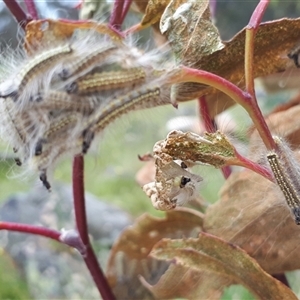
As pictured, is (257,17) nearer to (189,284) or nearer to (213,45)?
(213,45)

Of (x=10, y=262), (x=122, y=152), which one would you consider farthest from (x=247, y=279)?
(x=122, y=152)

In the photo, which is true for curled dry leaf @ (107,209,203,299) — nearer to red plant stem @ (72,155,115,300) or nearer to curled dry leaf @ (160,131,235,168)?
red plant stem @ (72,155,115,300)

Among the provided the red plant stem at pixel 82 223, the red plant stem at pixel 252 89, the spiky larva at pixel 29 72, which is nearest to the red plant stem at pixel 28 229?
the red plant stem at pixel 82 223

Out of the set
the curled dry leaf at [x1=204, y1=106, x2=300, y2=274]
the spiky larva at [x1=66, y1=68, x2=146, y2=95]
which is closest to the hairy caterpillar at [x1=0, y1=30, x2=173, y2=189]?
the spiky larva at [x1=66, y1=68, x2=146, y2=95]

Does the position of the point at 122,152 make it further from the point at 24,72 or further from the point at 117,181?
the point at 24,72

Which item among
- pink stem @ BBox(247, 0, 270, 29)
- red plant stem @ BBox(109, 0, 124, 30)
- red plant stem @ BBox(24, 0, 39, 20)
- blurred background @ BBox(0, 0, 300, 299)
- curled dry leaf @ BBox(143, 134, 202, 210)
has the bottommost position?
blurred background @ BBox(0, 0, 300, 299)

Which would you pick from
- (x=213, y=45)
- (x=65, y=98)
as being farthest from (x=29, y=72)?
(x=213, y=45)

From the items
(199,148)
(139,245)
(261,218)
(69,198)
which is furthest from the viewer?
(69,198)
